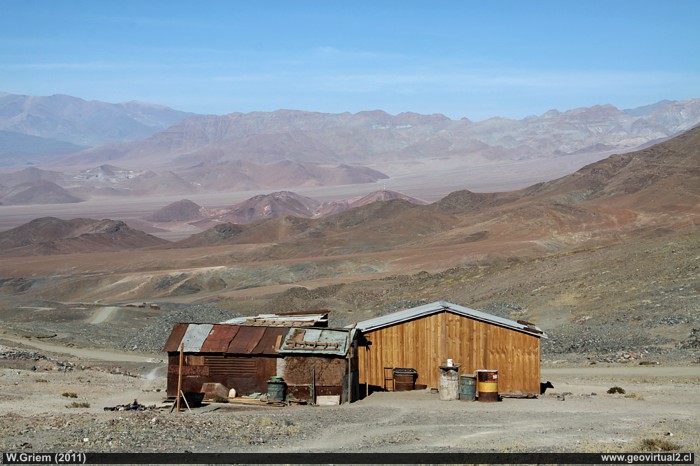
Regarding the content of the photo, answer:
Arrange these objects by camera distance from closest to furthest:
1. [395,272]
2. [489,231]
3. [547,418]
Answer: [547,418], [395,272], [489,231]

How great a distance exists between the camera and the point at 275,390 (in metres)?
25.0

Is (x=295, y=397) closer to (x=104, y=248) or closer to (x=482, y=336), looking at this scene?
(x=482, y=336)

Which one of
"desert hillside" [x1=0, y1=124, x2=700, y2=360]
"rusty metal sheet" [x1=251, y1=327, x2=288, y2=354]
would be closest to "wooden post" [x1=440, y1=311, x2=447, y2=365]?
"rusty metal sheet" [x1=251, y1=327, x2=288, y2=354]

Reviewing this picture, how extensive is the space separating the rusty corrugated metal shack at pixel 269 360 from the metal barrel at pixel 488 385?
3.29 meters

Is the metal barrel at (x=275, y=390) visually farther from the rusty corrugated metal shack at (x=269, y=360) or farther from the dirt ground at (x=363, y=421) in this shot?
the dirt ground at (x=363, y=421)

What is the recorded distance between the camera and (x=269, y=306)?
67.4 meters

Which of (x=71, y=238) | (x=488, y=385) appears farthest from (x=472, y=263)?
(x=71, y=238)

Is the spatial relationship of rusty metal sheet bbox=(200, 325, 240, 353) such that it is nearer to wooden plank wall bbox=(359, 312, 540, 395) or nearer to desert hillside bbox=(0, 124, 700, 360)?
wooden plank wall bbox=(359, 312, 540, 395)

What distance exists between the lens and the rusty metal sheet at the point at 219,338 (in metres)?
26.0

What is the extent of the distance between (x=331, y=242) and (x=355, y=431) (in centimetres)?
9643

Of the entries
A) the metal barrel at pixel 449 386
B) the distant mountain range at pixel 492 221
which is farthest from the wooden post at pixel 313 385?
the distant mountain range at pixel 492 221

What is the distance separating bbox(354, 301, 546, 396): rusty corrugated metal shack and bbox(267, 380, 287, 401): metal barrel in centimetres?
387

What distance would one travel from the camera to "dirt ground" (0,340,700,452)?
17344 millimetres

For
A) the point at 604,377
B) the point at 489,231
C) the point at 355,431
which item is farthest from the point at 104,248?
the point at 355,431
